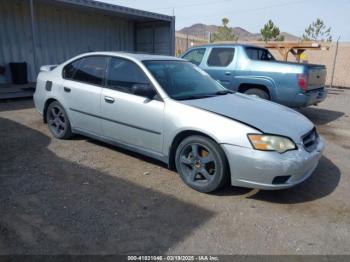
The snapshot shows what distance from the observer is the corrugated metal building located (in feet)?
37.3

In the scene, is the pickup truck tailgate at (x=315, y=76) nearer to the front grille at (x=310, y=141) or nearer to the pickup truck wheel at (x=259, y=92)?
the pickup truck wheel at (x=259, y=92)

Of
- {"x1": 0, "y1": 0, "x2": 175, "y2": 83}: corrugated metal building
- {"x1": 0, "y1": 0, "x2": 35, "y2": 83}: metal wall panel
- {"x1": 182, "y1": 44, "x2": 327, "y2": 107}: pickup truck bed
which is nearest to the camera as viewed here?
{"x1": 182, "y1": 44, "x2": 327, "y2": 107}: pickup truck bed

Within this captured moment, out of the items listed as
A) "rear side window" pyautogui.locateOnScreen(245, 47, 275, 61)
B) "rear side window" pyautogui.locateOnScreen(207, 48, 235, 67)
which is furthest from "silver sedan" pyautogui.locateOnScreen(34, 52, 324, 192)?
"rear side window" pyautogui.locateOnScreen(245, 47, 275, 61)

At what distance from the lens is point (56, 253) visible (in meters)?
2.60

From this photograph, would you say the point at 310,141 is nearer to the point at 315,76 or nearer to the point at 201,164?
the point at 201,164

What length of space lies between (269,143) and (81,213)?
207 cm

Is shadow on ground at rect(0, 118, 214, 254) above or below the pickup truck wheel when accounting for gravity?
below

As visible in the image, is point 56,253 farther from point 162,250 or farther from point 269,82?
point 269,82

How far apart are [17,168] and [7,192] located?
2.44ft

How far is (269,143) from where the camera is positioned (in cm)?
331

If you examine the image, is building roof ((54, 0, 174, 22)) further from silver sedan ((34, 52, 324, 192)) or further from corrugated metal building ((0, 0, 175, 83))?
silver sedan ((34, 52, 324, 192))

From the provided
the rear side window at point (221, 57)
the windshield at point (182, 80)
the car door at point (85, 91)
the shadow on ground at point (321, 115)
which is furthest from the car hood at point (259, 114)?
the shadow on ground at point (321, 115)

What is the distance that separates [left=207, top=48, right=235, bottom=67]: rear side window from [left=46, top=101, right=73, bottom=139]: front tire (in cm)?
430

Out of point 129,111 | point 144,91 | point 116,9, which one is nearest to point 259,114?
point 144,91
